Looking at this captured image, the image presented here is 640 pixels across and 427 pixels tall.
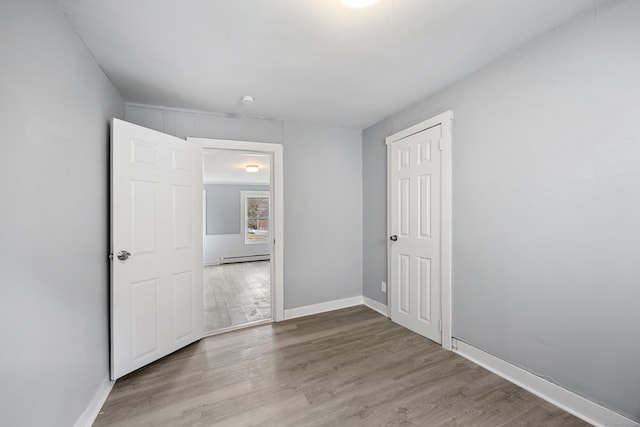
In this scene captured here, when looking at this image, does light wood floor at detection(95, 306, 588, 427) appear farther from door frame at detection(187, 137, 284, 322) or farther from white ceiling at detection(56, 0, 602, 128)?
white ceiling at detection(56, 0, 602, 128)

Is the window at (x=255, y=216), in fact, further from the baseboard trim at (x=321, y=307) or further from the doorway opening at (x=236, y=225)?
the baseboard trim at (x=321, y=307)

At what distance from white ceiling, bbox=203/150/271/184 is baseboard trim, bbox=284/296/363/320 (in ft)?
6.75

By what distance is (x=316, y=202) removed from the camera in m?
3.32

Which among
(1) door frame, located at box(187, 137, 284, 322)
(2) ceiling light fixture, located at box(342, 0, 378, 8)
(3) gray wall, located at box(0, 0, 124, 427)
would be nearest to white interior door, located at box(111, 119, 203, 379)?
(3) gray wall, located at box(0, 0, 124, 427)

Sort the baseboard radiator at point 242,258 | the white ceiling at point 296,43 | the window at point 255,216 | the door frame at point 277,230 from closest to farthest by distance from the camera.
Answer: the white ceiling at point 296,43, the door frame at point 277,230, the baseboard radiator at point 242,258, the window at point 255,216

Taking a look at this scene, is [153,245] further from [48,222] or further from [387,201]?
[387,201]

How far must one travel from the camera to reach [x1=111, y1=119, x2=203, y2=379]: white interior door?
196 centimetres

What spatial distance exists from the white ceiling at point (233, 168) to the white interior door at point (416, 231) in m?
1.88

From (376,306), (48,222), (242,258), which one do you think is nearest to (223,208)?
(242,258)

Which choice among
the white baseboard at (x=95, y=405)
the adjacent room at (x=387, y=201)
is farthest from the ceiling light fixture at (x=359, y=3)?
the white baseboard at (x=95, y=405)

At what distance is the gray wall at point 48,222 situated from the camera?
1.01 metres

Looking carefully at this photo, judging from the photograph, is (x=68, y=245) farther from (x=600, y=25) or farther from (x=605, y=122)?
(x=600, y=25)

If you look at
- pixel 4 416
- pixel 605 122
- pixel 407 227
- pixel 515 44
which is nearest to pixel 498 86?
pixel 515 44

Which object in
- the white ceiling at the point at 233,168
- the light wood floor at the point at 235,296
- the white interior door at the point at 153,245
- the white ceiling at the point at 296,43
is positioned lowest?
the light wood floor at the point at 235,296
